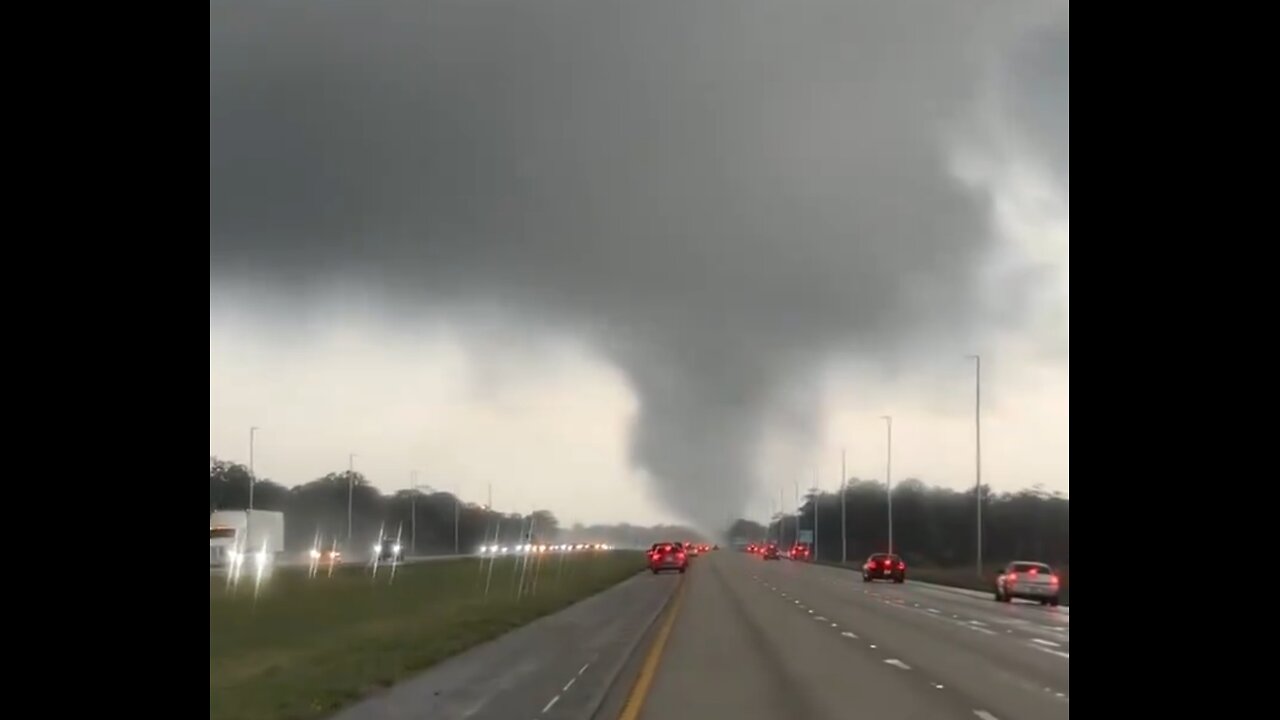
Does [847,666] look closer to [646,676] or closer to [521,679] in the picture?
[646,676]

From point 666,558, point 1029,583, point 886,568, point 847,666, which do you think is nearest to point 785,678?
point 847,666

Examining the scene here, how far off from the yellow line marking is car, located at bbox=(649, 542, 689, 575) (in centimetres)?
5869

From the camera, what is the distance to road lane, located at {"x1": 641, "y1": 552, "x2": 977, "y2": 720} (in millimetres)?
14516

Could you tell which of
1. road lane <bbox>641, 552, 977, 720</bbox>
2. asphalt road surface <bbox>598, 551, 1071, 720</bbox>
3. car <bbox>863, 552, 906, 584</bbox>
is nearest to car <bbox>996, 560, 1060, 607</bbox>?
asphalt road surface <bbox>598, 551, 1071, 720</bbox>

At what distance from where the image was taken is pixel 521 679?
17.9 metres

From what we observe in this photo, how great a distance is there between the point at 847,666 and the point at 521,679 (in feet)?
16.9

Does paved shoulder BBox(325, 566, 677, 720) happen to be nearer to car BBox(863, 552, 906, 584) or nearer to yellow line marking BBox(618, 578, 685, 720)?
yellow line marking BBox(618, 578, 685, 720)
